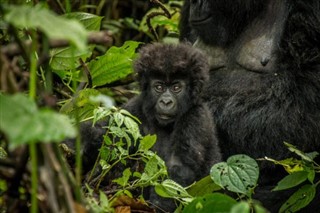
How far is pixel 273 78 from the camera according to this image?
10.8 feet

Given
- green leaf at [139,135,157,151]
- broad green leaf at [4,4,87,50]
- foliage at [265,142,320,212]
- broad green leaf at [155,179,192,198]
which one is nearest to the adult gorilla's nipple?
foliage at [265,142,320,212]

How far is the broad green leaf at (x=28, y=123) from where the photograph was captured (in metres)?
1.11

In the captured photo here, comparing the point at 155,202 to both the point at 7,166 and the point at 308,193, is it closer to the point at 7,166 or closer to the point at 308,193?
the point at 308,193

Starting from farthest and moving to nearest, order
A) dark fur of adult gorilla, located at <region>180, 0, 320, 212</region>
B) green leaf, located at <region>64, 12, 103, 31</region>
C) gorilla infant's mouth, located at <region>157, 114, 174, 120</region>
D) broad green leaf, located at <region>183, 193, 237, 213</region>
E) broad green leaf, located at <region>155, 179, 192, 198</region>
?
dark fur of adult gorilla, located at <region>180, 0, 320, 212</region>
gorilla infant's mouth, located at <region>157, 114, 174, 120</region>
green leaf, located at <region>64, 12, 103, 31</region>
broad green leaf, located at <region>155, 179, 192, 198</region>
broad green leaf, located at <region>183, 193, 237, 213</region>

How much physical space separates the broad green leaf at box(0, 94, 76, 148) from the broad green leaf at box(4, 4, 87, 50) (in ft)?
0.43

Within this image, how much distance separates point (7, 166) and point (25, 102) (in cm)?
21

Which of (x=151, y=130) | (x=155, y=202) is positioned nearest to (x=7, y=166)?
(x=155, y=202)

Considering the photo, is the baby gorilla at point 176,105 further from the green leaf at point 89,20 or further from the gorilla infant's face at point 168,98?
the green leaf at point 89,20

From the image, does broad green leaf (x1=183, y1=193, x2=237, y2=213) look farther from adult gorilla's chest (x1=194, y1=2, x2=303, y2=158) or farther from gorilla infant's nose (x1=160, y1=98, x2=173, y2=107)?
adult gorilla's chest (x1=194, y1=2, x2=303, y2=158)

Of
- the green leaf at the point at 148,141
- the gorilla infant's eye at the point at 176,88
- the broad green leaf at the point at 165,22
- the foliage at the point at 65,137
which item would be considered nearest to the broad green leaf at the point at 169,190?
the foliage at the point at 65,137

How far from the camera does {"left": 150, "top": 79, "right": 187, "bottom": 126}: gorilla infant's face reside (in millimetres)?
2873

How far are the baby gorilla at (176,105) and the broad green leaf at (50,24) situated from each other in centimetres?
165

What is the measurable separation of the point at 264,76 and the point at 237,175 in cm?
113

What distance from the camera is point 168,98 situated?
289 centimetres
